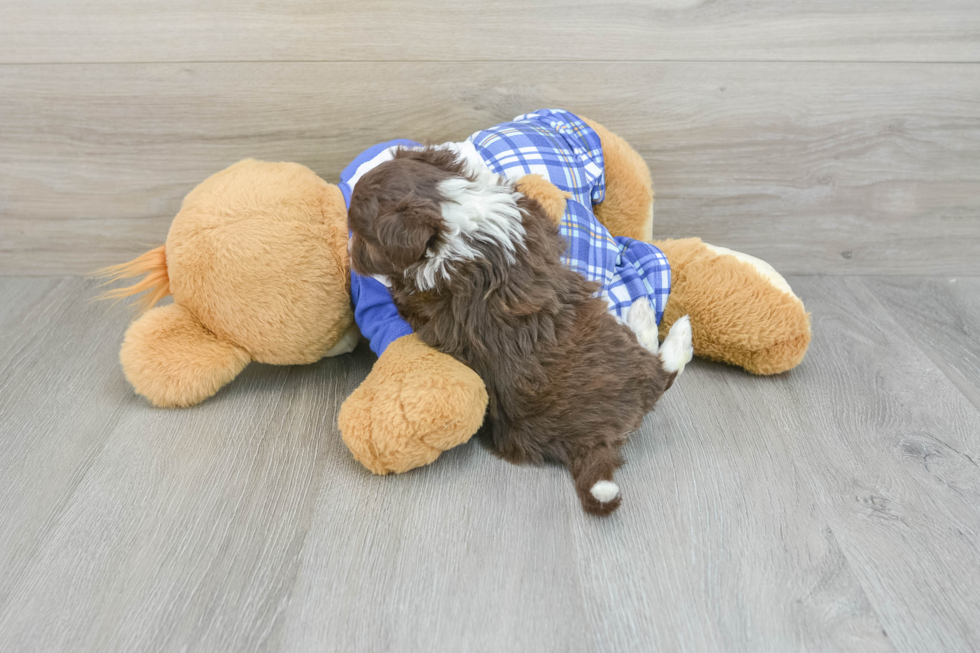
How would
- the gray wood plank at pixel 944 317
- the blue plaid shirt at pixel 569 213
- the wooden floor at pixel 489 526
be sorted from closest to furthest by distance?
the wooden floor at pixel 489 526 < the blue plaid shirt at pixel 569 213 < the gray wood plank at pixel 944 317

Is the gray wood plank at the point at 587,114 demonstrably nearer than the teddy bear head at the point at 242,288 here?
No

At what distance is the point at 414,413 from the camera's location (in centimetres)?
74

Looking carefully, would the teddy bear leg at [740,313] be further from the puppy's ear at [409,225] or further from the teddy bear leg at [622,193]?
the puppy's ear at [409,225]

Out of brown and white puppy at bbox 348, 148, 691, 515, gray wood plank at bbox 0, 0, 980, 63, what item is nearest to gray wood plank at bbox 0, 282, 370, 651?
brown and white puppy at bbox 348, 148, 691, 515

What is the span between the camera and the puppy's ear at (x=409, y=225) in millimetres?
677

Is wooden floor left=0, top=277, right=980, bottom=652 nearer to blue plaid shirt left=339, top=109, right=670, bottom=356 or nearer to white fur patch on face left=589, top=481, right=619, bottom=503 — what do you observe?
white fur patch on face left=589, top=481, right=619, bottom=503

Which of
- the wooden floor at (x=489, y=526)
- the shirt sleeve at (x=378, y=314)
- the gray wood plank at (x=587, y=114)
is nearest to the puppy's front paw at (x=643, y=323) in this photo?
the wooden floor at (x=489, y=526)

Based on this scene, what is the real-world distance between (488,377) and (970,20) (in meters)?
0.95

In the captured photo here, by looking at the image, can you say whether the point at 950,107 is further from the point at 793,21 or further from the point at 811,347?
the point at 811,347

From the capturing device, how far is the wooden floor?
0.62 m

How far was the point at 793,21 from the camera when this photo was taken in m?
1.04

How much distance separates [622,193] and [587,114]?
0.17 metres

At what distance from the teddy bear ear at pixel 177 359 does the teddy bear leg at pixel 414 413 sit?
209mm

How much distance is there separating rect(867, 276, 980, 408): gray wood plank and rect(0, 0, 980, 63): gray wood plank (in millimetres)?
396
